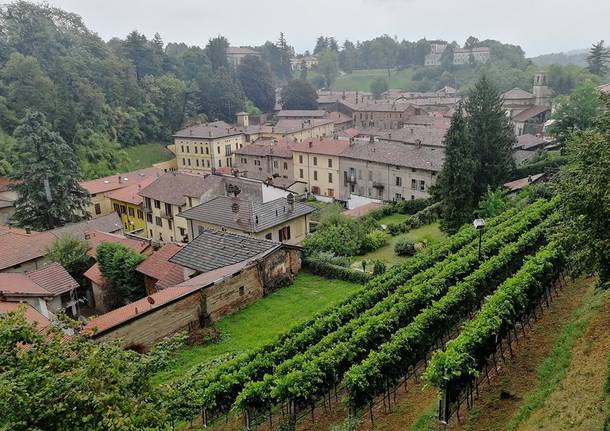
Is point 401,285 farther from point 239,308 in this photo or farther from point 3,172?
point 3,172

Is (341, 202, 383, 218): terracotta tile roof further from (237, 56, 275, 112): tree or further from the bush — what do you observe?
(237, 56, 275, 112): tree

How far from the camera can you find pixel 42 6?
9994 cm

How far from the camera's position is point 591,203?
10758 mm

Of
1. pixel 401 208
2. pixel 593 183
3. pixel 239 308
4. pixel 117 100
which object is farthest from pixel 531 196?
Result: pixel 117 100

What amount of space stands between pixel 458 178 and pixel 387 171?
681 inches

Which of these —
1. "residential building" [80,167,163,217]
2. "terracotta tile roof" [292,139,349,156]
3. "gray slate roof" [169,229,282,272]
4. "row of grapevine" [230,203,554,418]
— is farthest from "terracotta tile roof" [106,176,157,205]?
"row of grapevine" [230,203,554,418]

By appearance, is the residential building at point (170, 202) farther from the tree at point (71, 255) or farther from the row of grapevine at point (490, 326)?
the row of grapevine at point (490, 326)

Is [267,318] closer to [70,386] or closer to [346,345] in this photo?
[346,345]

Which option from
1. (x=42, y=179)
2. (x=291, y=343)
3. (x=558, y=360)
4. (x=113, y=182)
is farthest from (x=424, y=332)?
(x=113, y=182)

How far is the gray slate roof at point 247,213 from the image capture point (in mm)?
31531

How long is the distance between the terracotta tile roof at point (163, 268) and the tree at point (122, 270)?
2.02ft

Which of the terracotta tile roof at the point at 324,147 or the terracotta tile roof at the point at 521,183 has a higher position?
the terracotta tile roof at the point at 324,147

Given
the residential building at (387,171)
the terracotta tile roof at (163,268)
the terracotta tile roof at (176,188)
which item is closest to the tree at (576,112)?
the residential building at (387,171)

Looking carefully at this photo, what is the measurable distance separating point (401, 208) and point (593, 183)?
37.2 meters
